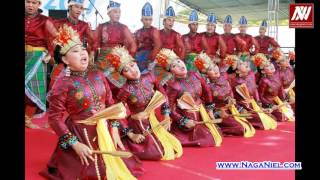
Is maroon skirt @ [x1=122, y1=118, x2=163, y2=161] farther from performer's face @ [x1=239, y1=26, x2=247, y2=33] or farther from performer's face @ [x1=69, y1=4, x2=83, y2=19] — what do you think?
performer's face @ [x1=239, y1=26, x2=247, y2=33]

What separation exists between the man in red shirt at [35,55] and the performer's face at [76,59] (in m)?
0.98

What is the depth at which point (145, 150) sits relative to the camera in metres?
2.68

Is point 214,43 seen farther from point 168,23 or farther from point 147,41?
point 147,41

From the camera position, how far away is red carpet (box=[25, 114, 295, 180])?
2406 millimetres

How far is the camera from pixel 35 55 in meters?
3.20

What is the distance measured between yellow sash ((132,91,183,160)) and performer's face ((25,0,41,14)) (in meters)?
1.18

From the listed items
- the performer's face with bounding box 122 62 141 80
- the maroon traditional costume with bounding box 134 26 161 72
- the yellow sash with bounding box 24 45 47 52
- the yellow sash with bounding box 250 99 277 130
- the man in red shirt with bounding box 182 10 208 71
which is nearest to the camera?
the performer's face with bounding box 122 62 141 80

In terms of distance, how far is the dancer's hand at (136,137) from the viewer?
8.80 ft

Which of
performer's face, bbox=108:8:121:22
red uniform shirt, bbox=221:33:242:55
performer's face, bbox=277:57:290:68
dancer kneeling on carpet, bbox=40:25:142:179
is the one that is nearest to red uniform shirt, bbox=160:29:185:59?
red uniform shirt, bbox=221:33:242:55

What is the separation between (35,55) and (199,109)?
4.56ft

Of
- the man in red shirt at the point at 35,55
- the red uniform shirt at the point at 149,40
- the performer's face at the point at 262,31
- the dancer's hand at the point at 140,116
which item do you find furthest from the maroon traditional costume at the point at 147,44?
the performer's face at the point at 262,31

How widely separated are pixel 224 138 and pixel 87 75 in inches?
66.3
